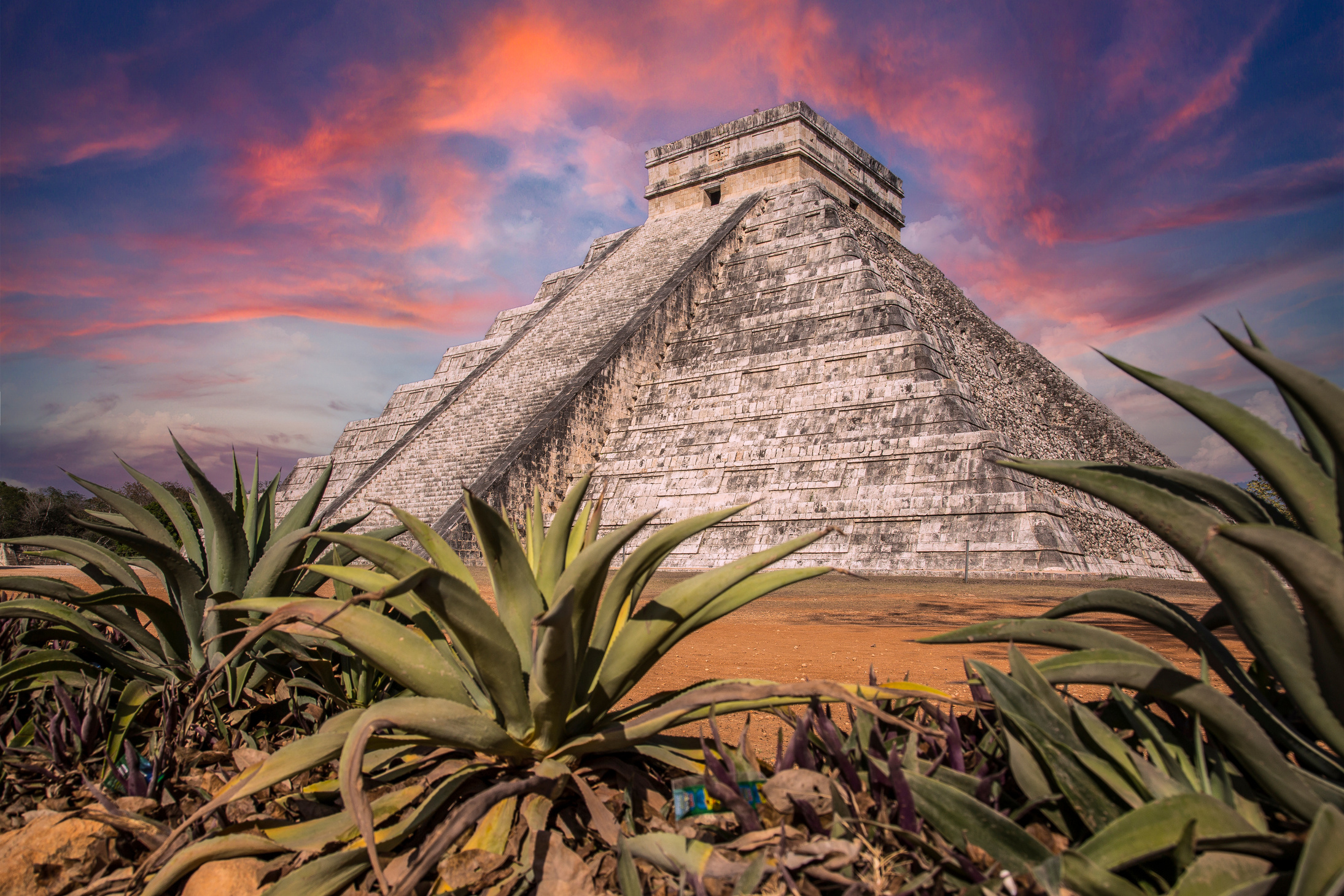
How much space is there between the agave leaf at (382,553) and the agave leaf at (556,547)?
11.0 inches

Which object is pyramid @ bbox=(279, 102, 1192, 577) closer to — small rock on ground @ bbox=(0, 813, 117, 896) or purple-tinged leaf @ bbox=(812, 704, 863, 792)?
small rock on ground @ bbox=(0, 813, 117, 896)

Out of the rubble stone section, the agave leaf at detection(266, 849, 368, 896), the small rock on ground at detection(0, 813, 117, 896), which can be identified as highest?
the rubble stone section

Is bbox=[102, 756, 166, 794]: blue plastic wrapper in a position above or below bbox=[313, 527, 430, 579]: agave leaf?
below

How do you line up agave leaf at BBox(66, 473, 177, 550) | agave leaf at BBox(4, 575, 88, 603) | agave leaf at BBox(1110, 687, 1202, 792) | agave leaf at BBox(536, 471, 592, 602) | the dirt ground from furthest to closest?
the dirt ground
agave leaf at BBox(66, 473, 177, 550)
agave leaf at BBox(4, 575, 88, 603)
agave leaf at BBox(536, 471, 592, 602)
agave leaf at BBox(1110, 687, 1202, 792)

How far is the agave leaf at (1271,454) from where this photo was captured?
112 cm

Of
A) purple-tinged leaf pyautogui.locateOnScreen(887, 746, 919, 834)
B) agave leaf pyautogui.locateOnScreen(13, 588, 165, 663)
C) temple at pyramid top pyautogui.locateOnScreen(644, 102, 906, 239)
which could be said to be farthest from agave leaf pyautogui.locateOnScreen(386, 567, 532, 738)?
temple at pyramid top pyautogui.locateOnScreen(644, 102, 906, 239)

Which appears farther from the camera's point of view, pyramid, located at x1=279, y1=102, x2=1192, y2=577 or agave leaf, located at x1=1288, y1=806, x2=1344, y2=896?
pyramid, located at x1=279, y1=102, x2=1192, y2=577

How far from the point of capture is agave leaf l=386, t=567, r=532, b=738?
1.33 m

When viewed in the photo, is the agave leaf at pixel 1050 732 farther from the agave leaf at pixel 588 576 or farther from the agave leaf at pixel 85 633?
the agave leaf at pixel 85 633

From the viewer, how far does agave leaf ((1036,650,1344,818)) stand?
1.08 metres

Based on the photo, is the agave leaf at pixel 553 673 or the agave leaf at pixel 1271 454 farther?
the agave leaf at pixel 553 673

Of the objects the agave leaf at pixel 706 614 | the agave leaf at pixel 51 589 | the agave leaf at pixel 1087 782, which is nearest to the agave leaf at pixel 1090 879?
the agave leaf at pixel 1087 782

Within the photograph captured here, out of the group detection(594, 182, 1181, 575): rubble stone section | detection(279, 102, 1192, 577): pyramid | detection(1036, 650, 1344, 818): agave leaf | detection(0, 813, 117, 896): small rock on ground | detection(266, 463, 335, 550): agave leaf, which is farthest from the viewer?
detection(279, 102, 1192, 577): pyramid

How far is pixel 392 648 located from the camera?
1538 millimetres
